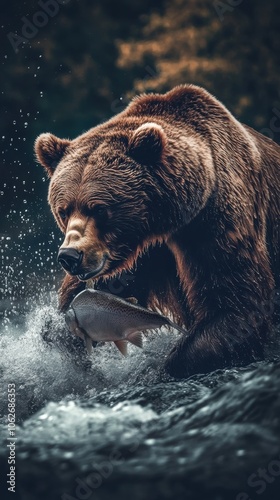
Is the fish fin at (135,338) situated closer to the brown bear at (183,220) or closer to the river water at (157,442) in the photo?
the river water at (157,442)

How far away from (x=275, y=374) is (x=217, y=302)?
4.16 feet

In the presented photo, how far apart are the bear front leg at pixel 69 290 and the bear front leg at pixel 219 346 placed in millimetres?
865

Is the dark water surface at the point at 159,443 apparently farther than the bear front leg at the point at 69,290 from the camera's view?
No

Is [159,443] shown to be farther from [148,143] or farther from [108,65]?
[108,65]

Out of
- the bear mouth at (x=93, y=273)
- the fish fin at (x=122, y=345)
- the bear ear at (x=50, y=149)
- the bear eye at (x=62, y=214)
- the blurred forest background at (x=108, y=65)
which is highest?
the blurred forest background at (x=108, y=65)

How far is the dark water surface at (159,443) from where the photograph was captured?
8.56ft

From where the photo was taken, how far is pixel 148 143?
439 cm

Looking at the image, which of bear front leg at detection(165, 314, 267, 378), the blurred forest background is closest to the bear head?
bear front leg at detection(165, 314, 267, 378)

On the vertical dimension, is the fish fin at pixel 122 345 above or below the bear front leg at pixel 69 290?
below

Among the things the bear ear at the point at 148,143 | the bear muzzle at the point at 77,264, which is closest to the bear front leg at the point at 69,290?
the bear muzzle at the point at 77,264

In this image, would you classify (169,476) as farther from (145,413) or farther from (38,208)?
(38,208)

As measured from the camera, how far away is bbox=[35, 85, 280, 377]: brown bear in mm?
4406

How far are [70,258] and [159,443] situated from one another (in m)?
1.47

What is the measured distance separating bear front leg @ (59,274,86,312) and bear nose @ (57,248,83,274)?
72 centimetres
